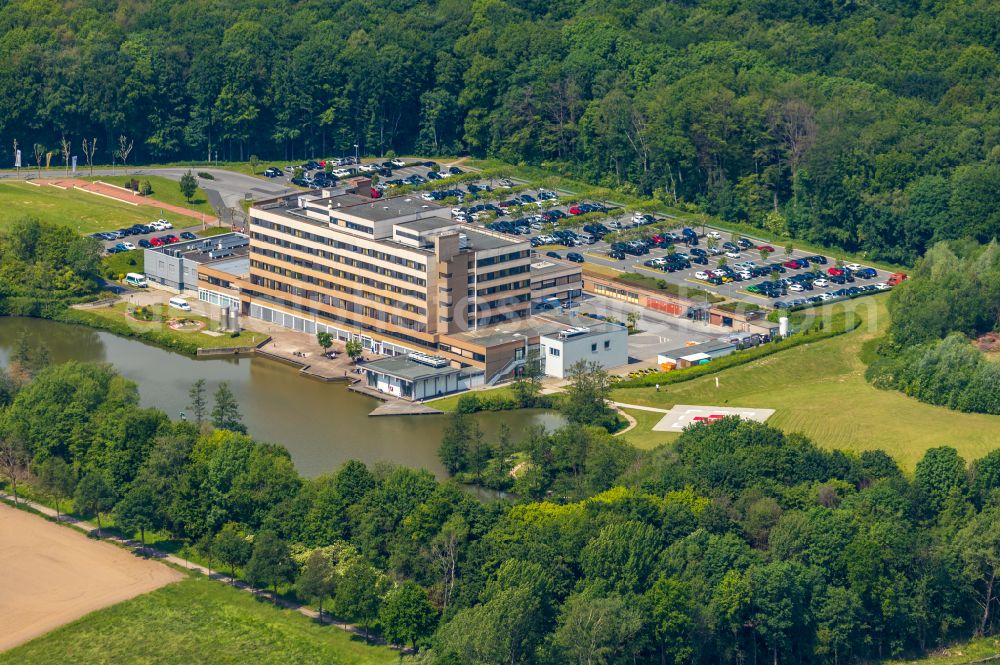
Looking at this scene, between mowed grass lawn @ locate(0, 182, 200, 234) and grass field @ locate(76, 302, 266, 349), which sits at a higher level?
mowed grass lawn @ locate(0, 182, 200, 234)

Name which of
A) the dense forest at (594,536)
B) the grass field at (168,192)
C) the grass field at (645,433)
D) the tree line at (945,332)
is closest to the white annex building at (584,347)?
the grass field at (645,433)

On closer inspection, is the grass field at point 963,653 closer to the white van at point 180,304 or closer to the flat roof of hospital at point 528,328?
the flat roof of hospital at point 528,328

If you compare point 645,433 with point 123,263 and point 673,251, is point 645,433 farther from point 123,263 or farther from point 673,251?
point 123,263

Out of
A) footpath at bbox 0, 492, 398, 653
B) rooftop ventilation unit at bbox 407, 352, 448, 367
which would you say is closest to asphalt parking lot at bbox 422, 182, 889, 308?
rooftop ventilation unit at bbox 407, 352, 448, 367

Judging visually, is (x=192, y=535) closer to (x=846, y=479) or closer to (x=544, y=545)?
(x=544, y=545)

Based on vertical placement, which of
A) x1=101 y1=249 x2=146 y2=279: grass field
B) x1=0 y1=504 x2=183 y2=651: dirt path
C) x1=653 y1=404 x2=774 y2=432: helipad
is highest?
x1=101 y1=249 x2=146 y2=279: grass field

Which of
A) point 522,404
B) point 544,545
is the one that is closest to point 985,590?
point 544,545

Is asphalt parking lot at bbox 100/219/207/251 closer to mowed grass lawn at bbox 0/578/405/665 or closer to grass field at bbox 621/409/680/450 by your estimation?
grass field at bbox 621/409/680/450
